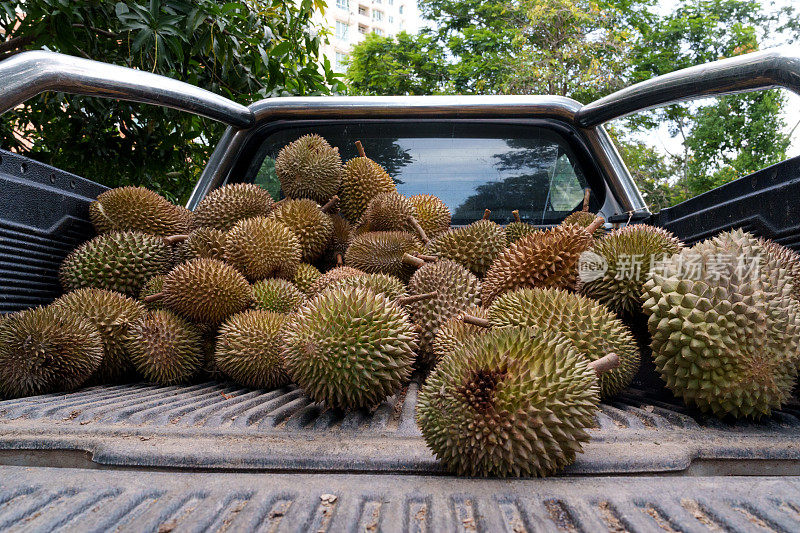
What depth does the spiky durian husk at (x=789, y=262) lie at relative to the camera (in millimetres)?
1494

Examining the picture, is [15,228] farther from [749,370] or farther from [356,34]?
[356,34]

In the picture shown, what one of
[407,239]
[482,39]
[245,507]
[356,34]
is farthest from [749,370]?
[356,34]

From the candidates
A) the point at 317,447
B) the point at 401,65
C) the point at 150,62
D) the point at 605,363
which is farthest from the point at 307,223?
the point at 401,65

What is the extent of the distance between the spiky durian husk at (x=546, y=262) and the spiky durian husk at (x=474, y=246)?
312mm

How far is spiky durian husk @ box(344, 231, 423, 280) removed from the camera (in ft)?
7.86

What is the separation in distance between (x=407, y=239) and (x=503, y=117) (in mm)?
1099

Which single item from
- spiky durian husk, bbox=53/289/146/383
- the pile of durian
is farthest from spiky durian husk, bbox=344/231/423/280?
spiky durian husk, bbox=53/289/146/383

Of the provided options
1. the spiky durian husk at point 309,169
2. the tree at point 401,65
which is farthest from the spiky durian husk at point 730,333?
the tree at point 401,65

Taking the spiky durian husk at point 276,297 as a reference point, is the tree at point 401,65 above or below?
above

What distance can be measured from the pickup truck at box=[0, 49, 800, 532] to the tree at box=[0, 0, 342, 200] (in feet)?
6.73

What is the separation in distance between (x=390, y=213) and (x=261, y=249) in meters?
0.74

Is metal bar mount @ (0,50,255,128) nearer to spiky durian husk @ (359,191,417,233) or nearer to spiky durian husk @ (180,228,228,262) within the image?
spiky durian husk @ (180,228,228,262)

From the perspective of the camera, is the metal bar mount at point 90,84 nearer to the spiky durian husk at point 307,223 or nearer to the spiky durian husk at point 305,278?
the spiky durian husk at point 307,223

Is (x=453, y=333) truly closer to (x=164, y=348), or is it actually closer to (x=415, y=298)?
(x=415, y=298)
